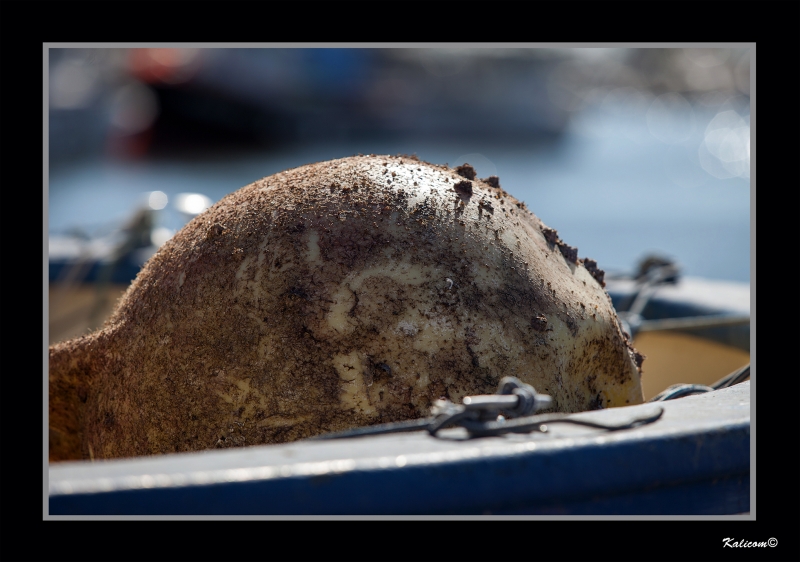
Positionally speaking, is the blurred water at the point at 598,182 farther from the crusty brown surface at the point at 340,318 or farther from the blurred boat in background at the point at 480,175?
the crusty brown surface at the point at 340,318

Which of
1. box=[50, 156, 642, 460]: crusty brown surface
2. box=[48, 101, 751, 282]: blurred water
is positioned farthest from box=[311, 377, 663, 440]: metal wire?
box=[48, 101, 751, 282]: blurred water

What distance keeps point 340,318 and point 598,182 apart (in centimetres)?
1644

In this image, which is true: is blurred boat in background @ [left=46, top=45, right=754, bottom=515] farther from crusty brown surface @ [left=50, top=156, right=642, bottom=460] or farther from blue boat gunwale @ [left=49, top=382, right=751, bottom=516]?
crusty brown surface @ [left=50, top=156, right=642, bottom=460]

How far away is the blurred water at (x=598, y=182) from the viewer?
1014 centimetres

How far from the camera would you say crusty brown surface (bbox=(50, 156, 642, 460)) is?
5.46 feet

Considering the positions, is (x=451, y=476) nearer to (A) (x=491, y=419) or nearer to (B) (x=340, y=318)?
(A) (x=491, y=419)

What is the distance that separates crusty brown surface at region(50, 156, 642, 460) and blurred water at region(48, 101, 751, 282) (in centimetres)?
316

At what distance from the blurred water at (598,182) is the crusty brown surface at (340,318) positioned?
3.16 metres

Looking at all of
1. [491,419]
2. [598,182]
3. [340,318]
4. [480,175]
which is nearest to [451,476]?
[491,419]

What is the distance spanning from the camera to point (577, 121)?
26.5m

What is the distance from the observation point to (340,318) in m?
1.67
